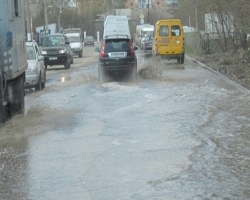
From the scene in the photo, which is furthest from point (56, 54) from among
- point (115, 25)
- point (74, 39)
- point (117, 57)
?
point (74, 39)

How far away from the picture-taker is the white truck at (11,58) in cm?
1248

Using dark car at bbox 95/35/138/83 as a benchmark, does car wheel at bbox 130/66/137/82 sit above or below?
below

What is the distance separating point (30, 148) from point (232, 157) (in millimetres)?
3487

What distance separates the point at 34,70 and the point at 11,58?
8.64 m

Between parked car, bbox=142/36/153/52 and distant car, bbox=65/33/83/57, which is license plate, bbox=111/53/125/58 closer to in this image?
distant car, bbox=65/33/83/57

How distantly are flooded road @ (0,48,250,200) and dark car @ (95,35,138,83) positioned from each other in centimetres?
465

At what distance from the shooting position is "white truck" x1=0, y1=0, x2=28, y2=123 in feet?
41.0

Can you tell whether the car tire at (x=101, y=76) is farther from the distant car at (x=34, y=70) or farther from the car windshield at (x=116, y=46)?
the distant car at (x=34, y=70)

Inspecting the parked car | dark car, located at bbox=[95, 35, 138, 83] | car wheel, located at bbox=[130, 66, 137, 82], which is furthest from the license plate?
the parked car

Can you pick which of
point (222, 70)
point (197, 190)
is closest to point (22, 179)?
point (197, 190)

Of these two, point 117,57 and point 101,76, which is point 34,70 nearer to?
point 101,76

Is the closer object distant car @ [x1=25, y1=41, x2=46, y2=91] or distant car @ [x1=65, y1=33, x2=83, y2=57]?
distant car @ [x1=25, y1=41, x2=46, y2=91]

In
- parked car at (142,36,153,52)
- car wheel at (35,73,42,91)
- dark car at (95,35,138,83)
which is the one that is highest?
dark car at (95,35,138,83)

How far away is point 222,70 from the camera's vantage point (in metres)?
28.6
